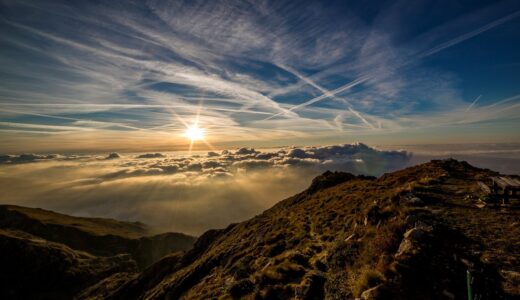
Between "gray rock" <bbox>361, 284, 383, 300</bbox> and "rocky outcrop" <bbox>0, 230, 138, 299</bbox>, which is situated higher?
"gray rock" <bbox>361, 284, 383, 300</bbox>

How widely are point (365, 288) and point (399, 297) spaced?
1.64 meters

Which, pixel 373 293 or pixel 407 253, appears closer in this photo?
pixel 373 293

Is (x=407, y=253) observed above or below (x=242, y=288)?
above

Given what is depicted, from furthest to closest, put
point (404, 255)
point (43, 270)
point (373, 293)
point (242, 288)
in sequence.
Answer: point (43, 270) → point (242, 288) → point (404, 255) → point (373, 293)

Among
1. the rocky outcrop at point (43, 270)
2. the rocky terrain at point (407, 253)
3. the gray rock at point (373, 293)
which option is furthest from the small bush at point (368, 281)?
the rocky outcrop at point (43, 270)

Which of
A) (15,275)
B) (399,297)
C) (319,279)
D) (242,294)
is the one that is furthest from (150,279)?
(15,275)

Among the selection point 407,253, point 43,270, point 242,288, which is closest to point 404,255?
point 407,253

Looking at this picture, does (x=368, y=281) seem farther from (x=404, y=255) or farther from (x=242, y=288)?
(x=242, y=288)

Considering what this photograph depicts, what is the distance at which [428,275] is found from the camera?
10.4 meters

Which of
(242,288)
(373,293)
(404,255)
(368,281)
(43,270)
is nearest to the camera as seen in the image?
(373,293)

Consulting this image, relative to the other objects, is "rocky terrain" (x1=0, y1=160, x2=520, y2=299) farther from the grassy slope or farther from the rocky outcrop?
the rocky outcrop

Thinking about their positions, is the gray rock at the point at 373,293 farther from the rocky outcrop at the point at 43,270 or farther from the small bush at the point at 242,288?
the rocky outcrop at the point at 43,270

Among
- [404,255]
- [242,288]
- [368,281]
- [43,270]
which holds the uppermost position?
[404,255]

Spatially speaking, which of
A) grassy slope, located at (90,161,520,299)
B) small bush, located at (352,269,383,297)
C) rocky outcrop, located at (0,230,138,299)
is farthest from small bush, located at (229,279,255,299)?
rocky outcrop, located at (0,230,138,299)
